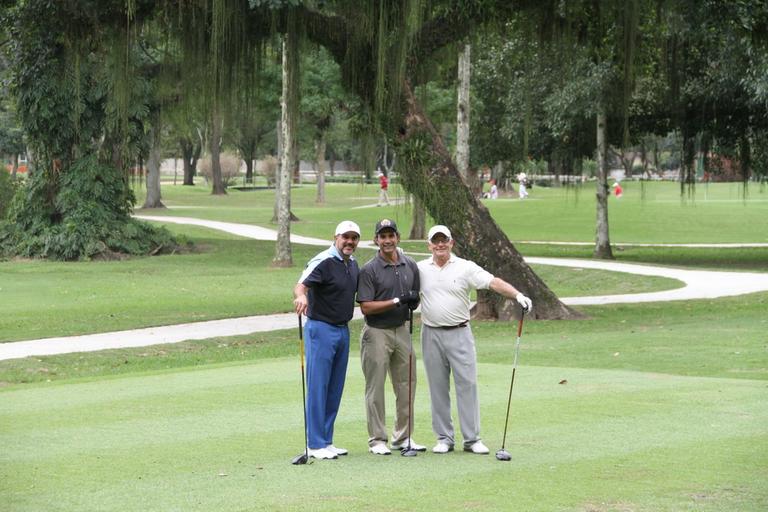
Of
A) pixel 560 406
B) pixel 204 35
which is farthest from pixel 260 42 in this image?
pixel 560 406

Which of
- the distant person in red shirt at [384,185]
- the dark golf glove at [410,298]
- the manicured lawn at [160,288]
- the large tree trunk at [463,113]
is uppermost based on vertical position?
the large tree trunk at [463,113]

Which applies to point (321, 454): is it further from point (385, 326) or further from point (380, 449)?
point (385, 326)

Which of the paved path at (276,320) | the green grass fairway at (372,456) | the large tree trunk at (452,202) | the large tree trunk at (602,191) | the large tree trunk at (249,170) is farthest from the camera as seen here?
the large tree trunk at (249,170)

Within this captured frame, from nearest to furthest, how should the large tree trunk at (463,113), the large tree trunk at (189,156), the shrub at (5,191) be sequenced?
the large tree trunk at (463,113) < the shrub at (5,191) < the large tree trunk at (189,156)

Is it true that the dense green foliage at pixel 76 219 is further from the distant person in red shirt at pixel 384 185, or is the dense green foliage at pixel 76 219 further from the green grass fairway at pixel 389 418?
the green grass fairway at pixel 389 418

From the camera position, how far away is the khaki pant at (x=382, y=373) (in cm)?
1010

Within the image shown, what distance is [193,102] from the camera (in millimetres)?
21922

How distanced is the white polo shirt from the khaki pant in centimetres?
29

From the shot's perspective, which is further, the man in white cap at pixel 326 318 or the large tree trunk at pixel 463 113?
the large tree trunk at pixel 463 113

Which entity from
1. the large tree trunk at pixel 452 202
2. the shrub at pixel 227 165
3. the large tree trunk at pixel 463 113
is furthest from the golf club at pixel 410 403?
the shrub at pixel 227 165

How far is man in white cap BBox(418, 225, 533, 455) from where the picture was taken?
1012cm

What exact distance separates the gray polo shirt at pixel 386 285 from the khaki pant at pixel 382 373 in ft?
0.27

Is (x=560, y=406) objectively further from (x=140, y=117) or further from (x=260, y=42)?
(x=140, y=117)

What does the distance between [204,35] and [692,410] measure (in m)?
12.0
